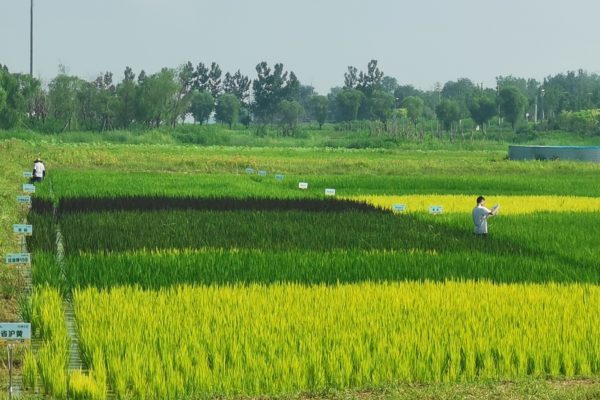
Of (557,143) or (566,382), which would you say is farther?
(557,143)

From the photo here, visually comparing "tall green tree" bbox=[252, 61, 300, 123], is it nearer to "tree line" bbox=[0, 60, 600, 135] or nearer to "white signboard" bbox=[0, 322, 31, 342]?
"tree line" bbox=[0, 60, 600, 135]

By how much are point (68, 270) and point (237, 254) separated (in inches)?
85.0

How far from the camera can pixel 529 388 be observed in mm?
6070

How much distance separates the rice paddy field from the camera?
6.14 m

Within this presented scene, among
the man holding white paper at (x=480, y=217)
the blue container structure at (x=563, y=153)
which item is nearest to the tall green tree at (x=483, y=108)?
the blue container structure at (x=563, y=153)

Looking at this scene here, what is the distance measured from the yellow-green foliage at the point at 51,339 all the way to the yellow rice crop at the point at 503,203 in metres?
10.9

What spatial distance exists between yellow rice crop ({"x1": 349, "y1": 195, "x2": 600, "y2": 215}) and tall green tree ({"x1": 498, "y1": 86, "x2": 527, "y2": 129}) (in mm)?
59492

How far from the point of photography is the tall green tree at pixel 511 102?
80.0 m

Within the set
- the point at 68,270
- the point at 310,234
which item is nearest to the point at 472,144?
the point at 310,234

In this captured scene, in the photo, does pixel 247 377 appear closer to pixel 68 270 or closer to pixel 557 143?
pixel 68 270

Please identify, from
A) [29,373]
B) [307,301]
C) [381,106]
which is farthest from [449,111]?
[29,373]

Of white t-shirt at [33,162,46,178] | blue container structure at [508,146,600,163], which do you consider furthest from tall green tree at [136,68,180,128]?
white t-shirt at [33,162,46,178]

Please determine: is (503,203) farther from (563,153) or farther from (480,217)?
(563,153)

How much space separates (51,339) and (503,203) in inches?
572
